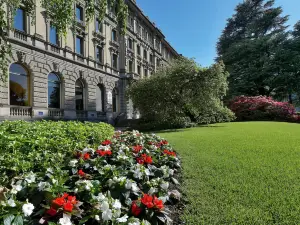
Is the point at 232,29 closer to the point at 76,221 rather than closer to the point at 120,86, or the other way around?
the point at 120,86

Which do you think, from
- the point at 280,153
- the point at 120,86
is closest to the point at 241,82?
the point at 120,86

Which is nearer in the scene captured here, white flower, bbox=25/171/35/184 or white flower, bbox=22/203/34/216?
white flower, bbox=22/203/34/216

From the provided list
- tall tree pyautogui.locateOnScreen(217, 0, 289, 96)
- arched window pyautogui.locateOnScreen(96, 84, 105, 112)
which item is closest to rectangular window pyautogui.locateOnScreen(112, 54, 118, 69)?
arched window pyautogui.locateOnScreen(96, 84, 105, 112)

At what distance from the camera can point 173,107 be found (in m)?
17.3

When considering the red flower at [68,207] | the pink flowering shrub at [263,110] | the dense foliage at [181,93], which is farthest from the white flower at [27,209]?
the pink flowering shrub at [263,110]

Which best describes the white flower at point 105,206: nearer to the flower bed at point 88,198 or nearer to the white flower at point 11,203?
the flower bed at point 88,198

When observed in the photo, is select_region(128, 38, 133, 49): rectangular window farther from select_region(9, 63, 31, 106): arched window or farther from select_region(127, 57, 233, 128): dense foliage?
select_region(9, 63, 31, 106): arched window

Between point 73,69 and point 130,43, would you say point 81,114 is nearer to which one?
point 73,69

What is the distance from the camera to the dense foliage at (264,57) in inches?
1122

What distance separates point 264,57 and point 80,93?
24.0 meters

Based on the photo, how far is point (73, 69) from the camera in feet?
62.6

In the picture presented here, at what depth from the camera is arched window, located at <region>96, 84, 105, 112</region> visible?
22547mm

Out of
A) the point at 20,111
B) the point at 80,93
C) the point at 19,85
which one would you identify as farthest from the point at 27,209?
the point at 80,93

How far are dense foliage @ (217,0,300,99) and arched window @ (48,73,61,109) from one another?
71.8 ft
